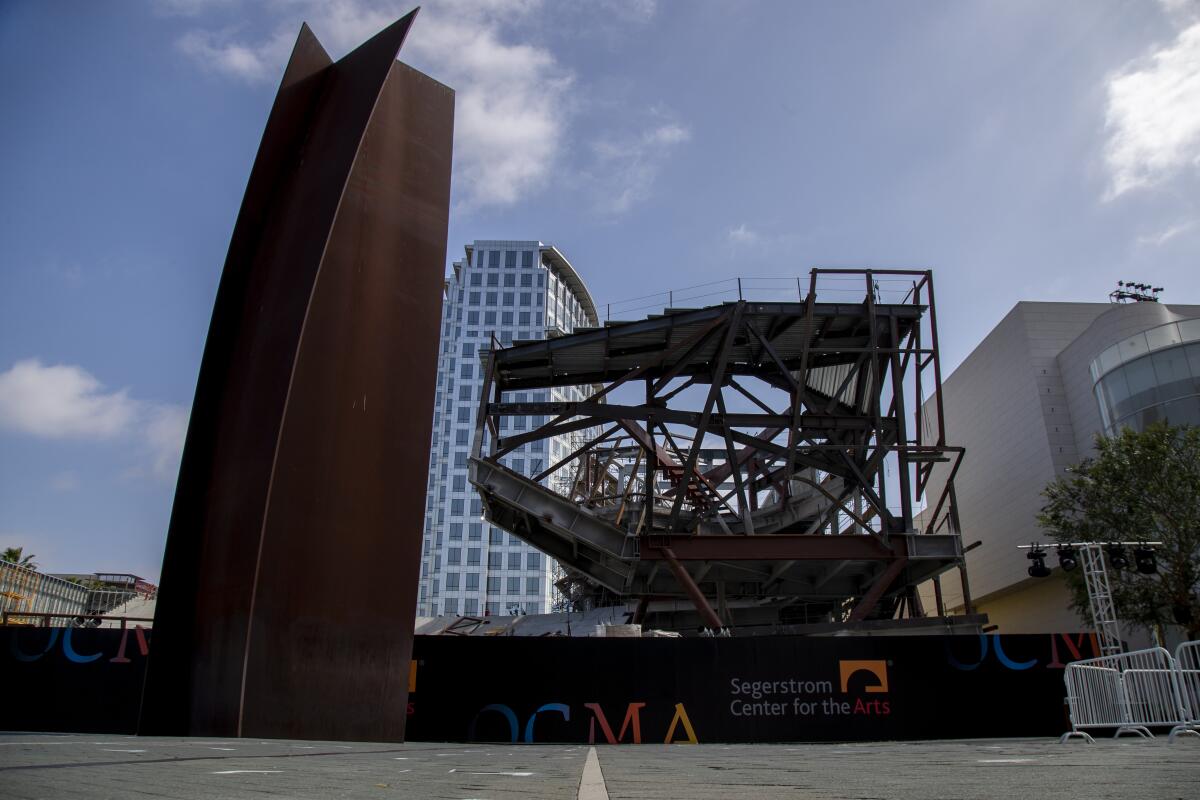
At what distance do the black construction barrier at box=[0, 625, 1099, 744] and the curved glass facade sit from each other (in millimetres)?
20559

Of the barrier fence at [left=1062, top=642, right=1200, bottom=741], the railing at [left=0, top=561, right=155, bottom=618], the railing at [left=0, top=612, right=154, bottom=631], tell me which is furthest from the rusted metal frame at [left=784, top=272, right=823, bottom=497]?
the railing at [left=0, top=561, right=155, bottom=618]

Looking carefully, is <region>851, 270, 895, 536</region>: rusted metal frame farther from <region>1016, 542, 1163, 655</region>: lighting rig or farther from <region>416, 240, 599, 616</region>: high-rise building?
<region>416, 240, 599, 616</region>: high-rise building

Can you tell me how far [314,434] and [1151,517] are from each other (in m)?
25.5

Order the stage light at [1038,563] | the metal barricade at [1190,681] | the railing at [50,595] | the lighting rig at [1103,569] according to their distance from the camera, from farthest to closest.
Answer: the railing at [50,595] < the stage light at [1038,563] < the lighting rig at [1103,569] < the metal barricade at [1190,681]

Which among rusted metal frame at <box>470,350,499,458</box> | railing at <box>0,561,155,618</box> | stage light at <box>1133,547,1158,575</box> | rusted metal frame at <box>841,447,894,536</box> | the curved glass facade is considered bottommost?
stage light at <box>1133,547,1158,575</box>

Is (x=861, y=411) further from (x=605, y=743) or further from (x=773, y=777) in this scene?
(x=773, y=777)

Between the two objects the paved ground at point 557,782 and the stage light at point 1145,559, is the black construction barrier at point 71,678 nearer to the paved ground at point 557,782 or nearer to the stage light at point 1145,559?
the paved ground at point 557,782

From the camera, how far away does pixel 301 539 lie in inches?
466

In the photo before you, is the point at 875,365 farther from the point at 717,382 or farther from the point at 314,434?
the point at 314,434

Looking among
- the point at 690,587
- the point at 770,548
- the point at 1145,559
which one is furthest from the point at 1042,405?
the point at 690,587

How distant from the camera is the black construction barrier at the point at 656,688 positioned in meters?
16.7

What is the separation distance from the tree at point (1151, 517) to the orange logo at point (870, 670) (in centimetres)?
1153

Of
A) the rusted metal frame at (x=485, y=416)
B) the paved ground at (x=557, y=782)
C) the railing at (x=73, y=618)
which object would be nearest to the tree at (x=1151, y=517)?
the rusted metal frame at (x=485, y=416)

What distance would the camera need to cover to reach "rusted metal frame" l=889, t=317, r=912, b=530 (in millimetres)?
23578
